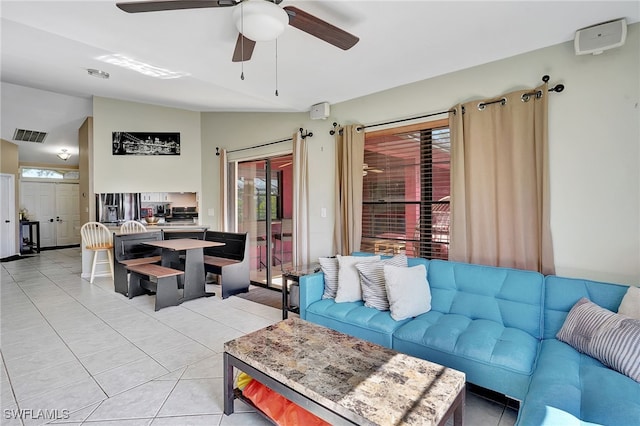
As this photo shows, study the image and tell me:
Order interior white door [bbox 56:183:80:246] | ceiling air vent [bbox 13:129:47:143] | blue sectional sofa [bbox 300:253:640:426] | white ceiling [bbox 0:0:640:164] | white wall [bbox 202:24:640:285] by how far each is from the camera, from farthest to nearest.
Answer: interior white door [bbox 56:183:80:246] → ceiling air vent [bbox 13:129:47:143] → white wall [bbox 202:24:640:285] → white ceiling [bbox 0:0:640:164] → blue sectional sofa [bbox 300:253:640:426]

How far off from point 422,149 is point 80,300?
15.7 feet

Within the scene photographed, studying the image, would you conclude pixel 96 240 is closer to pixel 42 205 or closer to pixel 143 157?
pixel 143 157

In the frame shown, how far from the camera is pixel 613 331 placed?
1.73m

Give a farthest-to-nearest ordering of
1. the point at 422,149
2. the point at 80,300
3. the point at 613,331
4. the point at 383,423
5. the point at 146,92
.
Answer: the point at 146,92, the point at 80,300, the point at 422,149, the point at 613,331, the point at 383,423

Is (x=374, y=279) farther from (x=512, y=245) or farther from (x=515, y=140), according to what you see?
(x=515, y=140)

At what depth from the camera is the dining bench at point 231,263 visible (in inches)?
175

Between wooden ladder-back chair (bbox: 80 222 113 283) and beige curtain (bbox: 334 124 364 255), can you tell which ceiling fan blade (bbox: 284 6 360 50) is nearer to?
beige curtain (bbox: 334 124 364 255)

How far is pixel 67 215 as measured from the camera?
9.83 metres

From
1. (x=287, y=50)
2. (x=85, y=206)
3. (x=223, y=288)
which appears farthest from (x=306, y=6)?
(x=85, y=206)

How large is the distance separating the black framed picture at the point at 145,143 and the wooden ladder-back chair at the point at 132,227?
128 centimetres

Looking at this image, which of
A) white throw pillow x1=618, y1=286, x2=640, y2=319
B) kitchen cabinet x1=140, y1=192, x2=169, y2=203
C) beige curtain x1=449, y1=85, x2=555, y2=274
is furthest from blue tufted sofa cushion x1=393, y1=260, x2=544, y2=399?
kitchen cabinet x1=140, y1=192, x2=169, y2=203

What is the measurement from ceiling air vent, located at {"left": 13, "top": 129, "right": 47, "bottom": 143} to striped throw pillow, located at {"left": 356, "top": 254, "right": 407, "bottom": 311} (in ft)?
27.1

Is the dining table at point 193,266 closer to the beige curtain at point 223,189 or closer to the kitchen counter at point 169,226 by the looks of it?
the kitchen counter at point 169,226

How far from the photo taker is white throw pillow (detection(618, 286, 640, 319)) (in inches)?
72.9
